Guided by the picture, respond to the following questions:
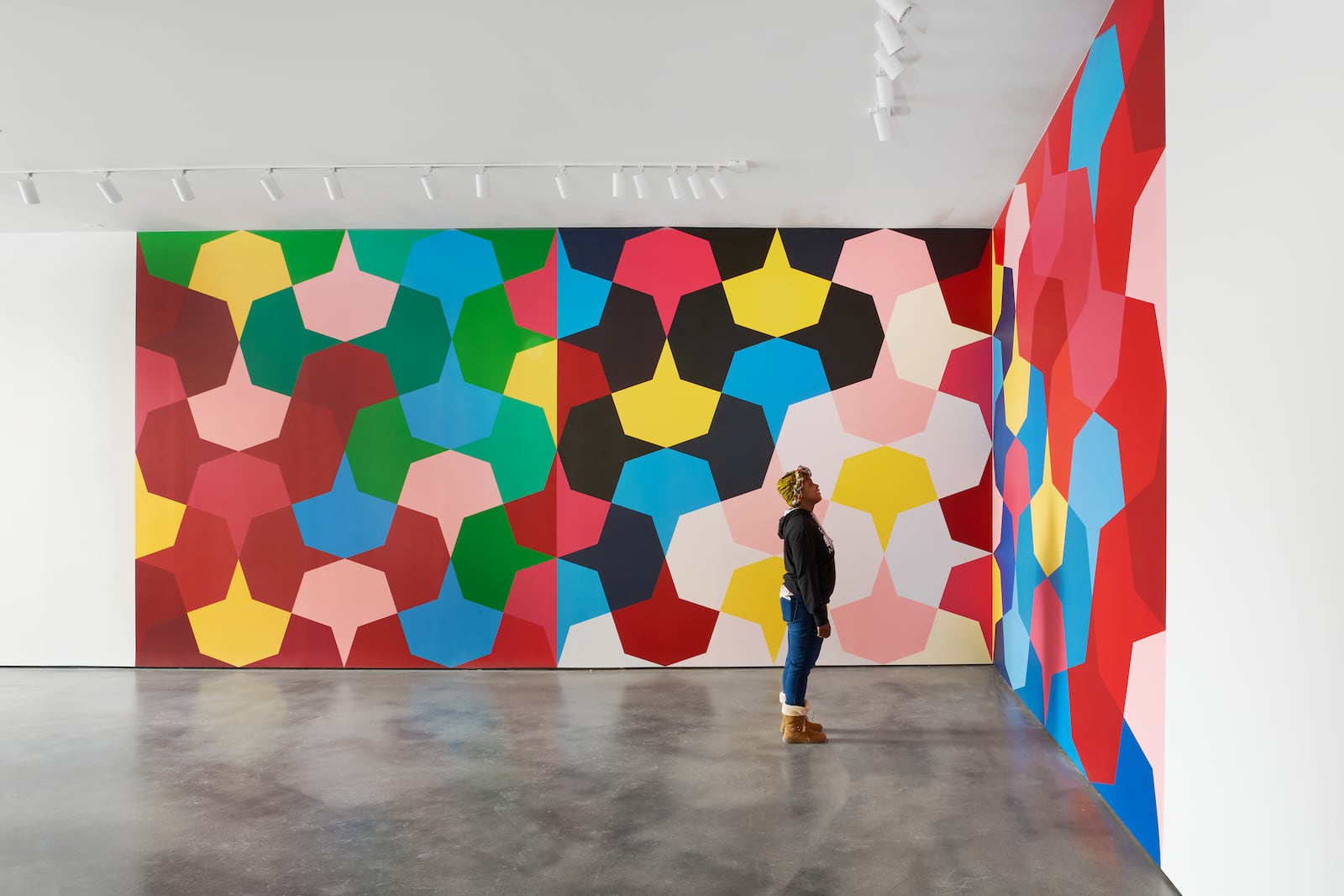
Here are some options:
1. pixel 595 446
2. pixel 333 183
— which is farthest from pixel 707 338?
pixel 333 183

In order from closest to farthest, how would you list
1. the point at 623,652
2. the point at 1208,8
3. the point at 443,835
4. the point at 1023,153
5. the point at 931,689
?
1. the point at 1208,8
2. the point at 443,835
3. the point at 1023,153
4. the point at 931,689
5. the point at 623,652

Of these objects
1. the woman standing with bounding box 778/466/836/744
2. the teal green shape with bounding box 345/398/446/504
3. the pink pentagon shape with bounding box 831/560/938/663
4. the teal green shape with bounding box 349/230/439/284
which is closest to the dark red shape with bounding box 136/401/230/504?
the teal green shape with bounding box 345/398/446/504

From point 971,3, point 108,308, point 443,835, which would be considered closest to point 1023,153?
point 971,3

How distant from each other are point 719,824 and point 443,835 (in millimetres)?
1168

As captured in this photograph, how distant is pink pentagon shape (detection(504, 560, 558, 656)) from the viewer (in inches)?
229

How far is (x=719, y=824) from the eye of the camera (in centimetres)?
334

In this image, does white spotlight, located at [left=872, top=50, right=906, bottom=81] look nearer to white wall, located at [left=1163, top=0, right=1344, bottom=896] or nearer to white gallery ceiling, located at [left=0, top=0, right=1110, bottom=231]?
white gallery ceiling, located at [left=0, top=0, right=1110, bottom=231]

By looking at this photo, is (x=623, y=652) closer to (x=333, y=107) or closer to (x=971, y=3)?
(x=333, y=107)

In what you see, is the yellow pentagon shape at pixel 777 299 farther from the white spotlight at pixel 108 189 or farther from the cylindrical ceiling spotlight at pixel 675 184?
the white spotlight at pixel 108 189

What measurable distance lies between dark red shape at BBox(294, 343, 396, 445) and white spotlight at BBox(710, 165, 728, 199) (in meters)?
2.84

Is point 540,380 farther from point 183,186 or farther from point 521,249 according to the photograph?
point 183,186

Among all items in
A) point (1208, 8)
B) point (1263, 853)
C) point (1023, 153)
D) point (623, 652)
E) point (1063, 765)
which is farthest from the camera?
point (623, 652)

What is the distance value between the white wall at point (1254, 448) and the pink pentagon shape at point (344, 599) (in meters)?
5.04

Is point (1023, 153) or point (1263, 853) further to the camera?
point (1023, 153)
